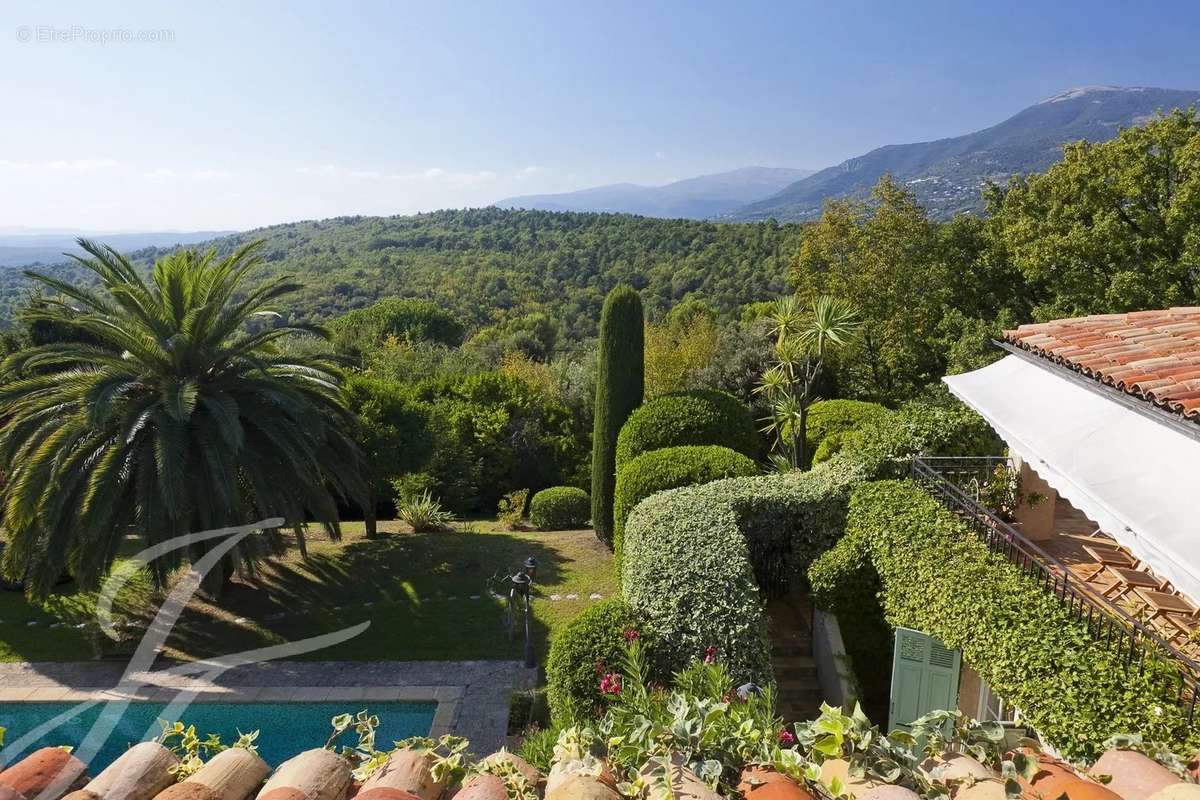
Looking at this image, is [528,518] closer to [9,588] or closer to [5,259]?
[9,588]

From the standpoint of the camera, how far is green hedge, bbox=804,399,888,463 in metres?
14.7

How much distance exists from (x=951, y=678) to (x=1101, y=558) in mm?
2285

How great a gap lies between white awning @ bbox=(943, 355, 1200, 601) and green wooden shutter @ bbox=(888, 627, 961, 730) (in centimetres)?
210

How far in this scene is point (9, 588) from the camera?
508 inches

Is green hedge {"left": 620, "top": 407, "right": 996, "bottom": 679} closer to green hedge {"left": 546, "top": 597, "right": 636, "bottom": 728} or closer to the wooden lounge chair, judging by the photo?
green hedge {"left": 546, "top": 597, "right": 636, "bottom": 728}

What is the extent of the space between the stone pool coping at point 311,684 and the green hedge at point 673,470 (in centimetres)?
326

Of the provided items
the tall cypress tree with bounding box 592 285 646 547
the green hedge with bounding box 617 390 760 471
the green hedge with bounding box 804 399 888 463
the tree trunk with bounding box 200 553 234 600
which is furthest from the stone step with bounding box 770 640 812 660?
the tree trunk with bounding box 200 553 234 600

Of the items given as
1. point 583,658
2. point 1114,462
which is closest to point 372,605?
point 583,658

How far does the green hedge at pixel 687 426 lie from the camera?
1309 centimetres

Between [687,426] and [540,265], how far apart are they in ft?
165

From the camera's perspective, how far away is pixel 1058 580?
6.02m

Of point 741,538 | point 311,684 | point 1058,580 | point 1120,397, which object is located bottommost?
point 311,684

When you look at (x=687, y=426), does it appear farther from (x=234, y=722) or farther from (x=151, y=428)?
(x=151, y=428)

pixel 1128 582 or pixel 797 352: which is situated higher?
pixel 797 352
